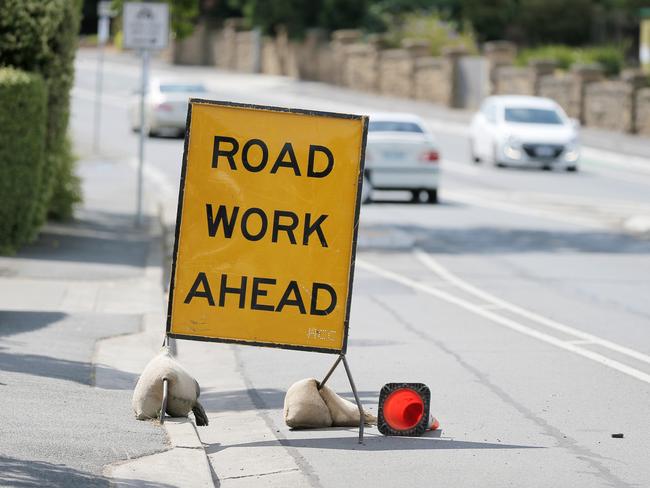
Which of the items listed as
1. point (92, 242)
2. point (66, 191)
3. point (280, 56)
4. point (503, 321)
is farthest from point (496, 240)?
point (280, 56)

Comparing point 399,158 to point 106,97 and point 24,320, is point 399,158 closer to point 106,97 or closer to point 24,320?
point 24,320

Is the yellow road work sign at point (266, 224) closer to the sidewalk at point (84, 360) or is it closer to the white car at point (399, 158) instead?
the sidewalk at point (84, 360)

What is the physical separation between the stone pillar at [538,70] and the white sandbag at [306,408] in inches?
1761

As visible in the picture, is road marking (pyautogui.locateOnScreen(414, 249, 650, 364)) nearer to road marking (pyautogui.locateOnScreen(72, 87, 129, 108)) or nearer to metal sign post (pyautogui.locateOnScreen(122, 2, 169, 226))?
metal sign post (pyautogui.locateOnScreen(122, 2, 169, 226))

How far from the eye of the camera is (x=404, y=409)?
366 inches

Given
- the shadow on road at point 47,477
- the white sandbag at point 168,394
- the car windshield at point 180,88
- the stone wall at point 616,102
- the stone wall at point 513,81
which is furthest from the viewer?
the stone wall at point 513,81

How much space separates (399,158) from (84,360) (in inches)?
639

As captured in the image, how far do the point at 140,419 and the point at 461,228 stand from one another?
15.6 m

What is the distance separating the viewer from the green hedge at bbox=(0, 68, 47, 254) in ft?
58.2

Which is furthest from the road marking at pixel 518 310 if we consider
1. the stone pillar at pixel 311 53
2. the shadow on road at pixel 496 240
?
the stone pillar at pixel 311 53

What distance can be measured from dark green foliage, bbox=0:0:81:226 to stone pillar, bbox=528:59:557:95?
33.9 metres

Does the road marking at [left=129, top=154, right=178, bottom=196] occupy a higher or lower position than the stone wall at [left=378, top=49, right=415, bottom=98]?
lower

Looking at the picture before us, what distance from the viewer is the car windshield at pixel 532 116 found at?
3688cm

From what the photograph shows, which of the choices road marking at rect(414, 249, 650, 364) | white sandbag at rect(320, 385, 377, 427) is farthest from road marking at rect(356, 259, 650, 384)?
white sandbag at rect(320, 385, 377, 427)
